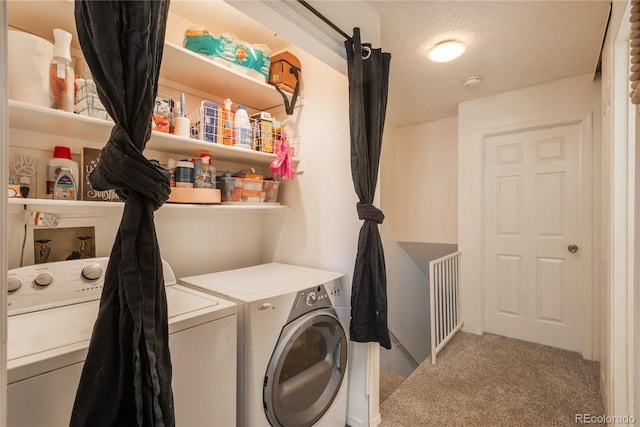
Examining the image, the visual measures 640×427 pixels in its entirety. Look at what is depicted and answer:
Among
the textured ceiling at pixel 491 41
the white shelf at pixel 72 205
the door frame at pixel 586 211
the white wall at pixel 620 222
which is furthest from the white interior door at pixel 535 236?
the white shelf at pixel 72 205

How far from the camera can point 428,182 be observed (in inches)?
139

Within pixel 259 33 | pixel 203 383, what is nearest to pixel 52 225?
pixel 203 383

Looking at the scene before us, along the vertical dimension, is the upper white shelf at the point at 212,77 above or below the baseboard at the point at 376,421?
above

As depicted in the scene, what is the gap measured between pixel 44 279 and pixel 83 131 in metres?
0.64

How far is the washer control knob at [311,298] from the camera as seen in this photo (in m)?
1.48

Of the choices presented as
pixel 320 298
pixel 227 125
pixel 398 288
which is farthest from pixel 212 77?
pixel 398 288

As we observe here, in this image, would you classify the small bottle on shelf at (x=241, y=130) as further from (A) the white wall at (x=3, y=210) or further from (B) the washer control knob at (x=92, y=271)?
(A) the white wall at (x=3, y=210)

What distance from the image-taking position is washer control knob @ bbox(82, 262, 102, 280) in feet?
4.13

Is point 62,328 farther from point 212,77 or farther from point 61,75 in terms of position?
point 212,77

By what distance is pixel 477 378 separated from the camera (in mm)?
2191

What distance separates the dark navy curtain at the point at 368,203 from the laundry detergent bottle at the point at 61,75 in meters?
1.22

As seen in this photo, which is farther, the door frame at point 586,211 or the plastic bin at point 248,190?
the door frame at point 586,211


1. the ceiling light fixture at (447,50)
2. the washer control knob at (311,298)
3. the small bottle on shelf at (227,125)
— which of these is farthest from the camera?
the ceiling light fixture at (447,50)

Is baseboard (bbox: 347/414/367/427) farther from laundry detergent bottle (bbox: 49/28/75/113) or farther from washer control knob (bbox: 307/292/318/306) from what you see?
laundry detergent bottle (bbox: 49/28/75/113)
